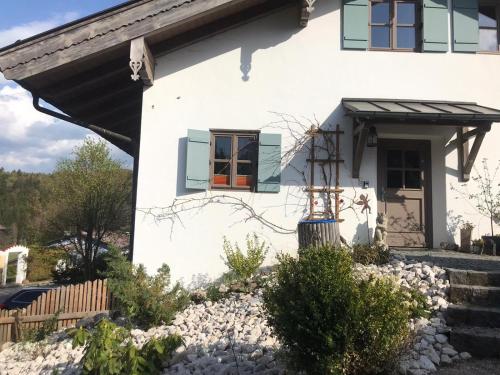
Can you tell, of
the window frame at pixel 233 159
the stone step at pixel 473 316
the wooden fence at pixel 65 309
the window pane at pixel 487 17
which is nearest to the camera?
the stone step at pixel 473 316

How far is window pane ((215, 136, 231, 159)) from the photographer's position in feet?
27.2

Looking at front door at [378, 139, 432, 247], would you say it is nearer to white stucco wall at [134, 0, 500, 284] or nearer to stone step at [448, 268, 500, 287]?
white stucco wall at [134, 0, 500, 284]

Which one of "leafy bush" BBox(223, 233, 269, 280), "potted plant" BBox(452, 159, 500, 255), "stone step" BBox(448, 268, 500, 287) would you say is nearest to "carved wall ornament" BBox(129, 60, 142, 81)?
"leafy bush" BBox(223, 233, 269, 280)

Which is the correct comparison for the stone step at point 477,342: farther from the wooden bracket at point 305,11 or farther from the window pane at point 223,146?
the wooden bracket at point 305,11

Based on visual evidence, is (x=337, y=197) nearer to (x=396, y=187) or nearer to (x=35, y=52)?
(x=396, y=187)

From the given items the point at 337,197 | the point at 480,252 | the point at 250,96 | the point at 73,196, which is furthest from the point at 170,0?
the point at 73,196

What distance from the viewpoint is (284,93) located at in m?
8.30

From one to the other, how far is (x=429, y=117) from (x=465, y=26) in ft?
8.62

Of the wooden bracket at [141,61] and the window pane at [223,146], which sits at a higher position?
the wooden bracket at [141,61]

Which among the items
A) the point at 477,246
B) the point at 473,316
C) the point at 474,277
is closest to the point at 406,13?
the point at 477,246

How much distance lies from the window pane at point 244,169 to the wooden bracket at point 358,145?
1.91 m

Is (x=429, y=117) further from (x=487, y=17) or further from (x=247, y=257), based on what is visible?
(x=247, y=257)

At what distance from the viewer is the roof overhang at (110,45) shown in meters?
6.96

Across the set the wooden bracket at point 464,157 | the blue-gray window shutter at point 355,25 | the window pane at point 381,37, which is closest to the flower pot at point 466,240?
the wooden bracket at point 464,157
